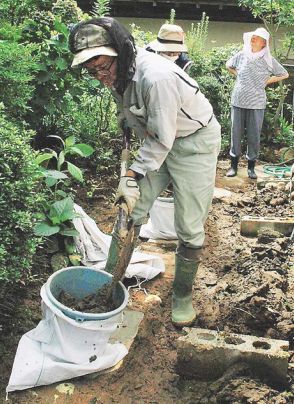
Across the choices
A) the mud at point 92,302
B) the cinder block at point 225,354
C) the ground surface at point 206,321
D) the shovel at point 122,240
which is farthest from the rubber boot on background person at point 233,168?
the mud at point 92,302

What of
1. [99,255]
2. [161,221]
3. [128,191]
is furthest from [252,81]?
[128,191]

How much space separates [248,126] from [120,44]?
16.0ft

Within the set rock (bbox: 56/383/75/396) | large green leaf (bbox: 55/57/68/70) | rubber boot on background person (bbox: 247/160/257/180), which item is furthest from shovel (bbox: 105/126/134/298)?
rubber boot on background person (bbox: 247/160/257/180)

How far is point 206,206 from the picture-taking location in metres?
3.89

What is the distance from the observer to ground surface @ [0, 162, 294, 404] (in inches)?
126

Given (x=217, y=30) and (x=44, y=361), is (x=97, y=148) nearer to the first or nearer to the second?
(x=44, y=361)

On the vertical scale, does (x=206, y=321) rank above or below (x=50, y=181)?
below

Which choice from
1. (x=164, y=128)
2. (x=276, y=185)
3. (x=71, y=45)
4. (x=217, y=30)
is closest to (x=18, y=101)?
(x=71, y=45)

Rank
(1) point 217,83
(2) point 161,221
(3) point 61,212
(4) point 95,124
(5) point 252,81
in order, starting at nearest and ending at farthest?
(3) point 61,212
(2) point 161,221
(4) point 95,124
(5) point 252,81
(1) point 217,83

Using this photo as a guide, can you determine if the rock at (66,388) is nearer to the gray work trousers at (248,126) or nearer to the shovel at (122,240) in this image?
the shovel at (122,240)

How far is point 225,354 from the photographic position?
3.35 metres

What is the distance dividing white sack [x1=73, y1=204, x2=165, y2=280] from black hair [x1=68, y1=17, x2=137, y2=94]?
1484mm

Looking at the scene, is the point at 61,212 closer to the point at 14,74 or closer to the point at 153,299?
the point at 153,299

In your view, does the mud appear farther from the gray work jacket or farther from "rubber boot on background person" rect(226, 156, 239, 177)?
"rubber boot on background person" rect(226, 156, 239, 177)
